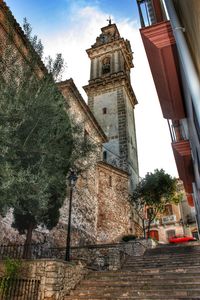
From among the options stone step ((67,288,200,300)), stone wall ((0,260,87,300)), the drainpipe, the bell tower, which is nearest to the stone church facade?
the bell tower

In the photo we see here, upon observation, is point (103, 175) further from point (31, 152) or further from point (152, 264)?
point (31, 152)

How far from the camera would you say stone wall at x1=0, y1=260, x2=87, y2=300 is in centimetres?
650

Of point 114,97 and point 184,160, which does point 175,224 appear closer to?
point 114,97

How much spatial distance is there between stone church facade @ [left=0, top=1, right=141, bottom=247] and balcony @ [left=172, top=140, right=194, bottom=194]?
3.43 metres

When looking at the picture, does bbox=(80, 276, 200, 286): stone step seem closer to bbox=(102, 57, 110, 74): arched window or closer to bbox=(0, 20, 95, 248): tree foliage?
bbox=(0, 20, 95, 248): tree foliage

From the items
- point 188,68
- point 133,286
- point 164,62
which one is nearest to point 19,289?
point 133,286

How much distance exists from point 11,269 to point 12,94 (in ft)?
16.4

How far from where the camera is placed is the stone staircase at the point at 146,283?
638cm

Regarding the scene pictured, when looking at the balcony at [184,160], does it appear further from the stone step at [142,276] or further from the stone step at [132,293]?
the stone step at [132,293]

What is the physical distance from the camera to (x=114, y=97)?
2530 centimetres

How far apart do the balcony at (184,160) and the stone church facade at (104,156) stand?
343cm

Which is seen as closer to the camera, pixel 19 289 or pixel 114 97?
pixel 19 289

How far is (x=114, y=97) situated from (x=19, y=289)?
21.3 meters

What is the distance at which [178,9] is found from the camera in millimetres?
4422
